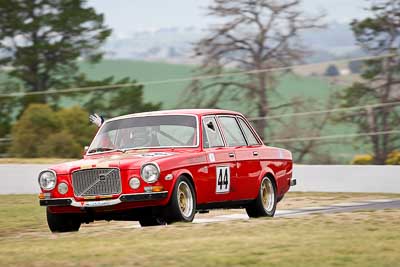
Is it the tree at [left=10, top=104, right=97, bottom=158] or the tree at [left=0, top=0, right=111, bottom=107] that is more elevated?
the tree at [left=0, top=0, right=111, bottom=107]

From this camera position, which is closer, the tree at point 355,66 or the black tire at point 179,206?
the black tire at point 179,206

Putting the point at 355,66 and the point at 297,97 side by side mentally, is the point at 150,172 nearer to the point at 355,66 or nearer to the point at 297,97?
the point at 297,97

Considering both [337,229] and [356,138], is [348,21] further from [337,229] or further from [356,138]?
[337,229]

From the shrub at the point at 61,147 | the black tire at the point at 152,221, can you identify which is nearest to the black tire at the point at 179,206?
the black tire at the point at 152,221

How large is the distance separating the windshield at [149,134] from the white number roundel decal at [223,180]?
1.59ft

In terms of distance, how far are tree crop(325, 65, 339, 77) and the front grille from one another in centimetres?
2056

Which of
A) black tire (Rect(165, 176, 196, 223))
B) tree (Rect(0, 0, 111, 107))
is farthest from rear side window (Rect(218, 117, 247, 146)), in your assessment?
tree (Rect(0, 0, 111, 107))

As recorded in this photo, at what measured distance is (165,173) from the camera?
14.0 m

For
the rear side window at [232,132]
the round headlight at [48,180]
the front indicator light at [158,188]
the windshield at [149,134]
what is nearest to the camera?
the front indicator light at [158,188]

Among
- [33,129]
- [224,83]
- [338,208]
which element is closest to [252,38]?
[224,83]

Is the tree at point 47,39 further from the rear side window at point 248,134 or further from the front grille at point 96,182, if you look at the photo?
the front grille at point 96,182

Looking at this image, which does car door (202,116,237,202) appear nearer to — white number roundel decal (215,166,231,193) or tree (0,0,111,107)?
white number roundel decal (215,166,231,193)

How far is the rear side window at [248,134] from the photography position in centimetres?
1661

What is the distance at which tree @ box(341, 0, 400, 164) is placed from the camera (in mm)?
31172
